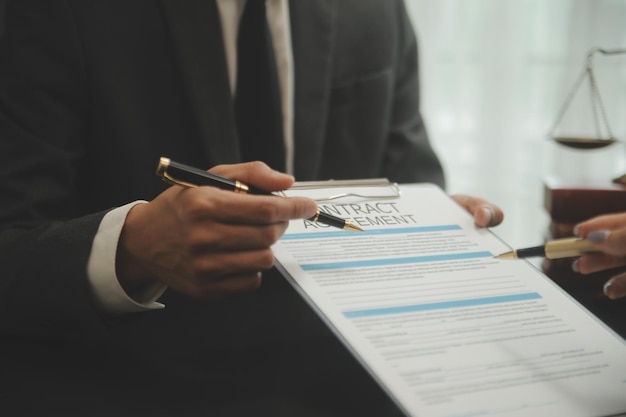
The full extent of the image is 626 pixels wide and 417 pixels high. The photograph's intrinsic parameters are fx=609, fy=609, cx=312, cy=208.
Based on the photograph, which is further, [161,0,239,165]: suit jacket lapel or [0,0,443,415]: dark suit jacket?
[161,0,239,165]: suit jacket lapel

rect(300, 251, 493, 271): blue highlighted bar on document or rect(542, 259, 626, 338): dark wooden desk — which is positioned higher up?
rect(300, 251, 493, 271): blue highlighted bar on document

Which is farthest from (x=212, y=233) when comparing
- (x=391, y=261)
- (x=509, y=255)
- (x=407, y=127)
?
(x=407, y=127)

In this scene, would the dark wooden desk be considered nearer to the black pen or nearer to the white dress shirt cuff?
the black pen

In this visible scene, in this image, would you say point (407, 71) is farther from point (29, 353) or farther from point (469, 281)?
point (29, 353)

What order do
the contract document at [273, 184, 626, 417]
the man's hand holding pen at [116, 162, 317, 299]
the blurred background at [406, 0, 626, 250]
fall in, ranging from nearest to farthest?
the contract document at [273, 184, 626, 417], the man's hand holding pen at [116, 162, 317, 299], the blurred background at [406, 0, 626, 250]

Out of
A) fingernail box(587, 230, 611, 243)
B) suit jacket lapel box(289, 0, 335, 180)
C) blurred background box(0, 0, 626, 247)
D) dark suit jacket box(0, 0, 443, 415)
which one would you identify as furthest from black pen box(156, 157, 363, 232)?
blurred background box(0, 0, 626, 247)

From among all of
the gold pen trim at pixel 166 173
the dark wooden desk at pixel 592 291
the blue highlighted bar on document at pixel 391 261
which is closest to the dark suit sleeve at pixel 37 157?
the gold pen trim at pixel 166 173

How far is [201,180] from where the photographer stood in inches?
23.8

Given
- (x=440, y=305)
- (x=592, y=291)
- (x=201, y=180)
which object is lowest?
(x=592, y=291)

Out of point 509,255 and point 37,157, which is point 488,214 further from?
point 37,157

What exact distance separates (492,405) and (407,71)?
934mm

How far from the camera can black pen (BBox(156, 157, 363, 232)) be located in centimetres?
59

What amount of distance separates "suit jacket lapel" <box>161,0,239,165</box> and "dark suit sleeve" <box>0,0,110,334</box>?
0.15m

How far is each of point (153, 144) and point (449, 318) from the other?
22.8 inches
